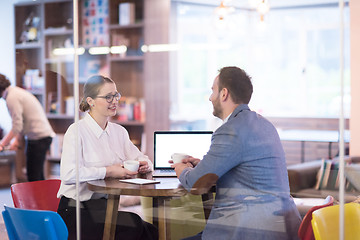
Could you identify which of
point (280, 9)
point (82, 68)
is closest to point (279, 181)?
point (82, 68)

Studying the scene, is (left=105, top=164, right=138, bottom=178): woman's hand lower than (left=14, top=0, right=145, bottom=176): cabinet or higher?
lower

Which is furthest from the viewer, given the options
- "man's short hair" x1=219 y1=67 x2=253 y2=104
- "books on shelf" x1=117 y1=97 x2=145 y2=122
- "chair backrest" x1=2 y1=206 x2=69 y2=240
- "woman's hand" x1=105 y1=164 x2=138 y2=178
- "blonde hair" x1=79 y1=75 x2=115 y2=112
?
"books on shelf" x1=117 y1=97 x2=145 y2=122

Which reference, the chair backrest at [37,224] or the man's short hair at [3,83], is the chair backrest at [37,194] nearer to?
the chair backrest at [37,224]

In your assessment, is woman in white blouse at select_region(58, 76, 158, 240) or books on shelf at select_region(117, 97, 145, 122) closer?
woman in white blouse at select_region(58, 76, 158, 240)

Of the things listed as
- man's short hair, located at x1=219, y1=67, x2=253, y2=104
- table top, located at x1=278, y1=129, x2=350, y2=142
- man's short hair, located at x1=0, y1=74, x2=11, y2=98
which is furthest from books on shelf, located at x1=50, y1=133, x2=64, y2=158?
table top, located at x1=278, y1=129, x2=350, y2=142

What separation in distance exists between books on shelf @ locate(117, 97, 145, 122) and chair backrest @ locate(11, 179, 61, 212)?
62cm

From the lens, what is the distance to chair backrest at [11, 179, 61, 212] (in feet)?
10.2

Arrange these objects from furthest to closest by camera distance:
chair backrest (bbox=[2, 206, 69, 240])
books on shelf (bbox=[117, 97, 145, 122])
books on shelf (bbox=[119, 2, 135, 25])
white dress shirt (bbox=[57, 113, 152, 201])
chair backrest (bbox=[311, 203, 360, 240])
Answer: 1. books on shelf (bbox=[119, 2, 135, 25])
2. books on shelf (bbox=[117, 97, 145, 122])
3. white dress shirt (bbox=[57, 113, 152, 201])
4. chair backrest (bbox=[2, 206, 69, 240])
5. chair backrest (bbox=[311, 203, 360, 240])

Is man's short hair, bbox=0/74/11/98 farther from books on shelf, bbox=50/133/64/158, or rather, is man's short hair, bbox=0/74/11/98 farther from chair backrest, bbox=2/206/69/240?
chair backrest, bbox=2/206/69/240

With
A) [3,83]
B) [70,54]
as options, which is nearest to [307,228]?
[70,54]

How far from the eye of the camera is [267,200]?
238 cm

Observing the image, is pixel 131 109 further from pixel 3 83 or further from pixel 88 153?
pixel 3 83

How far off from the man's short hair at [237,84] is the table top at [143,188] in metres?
0.55

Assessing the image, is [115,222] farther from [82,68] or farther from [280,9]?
[280,9]
